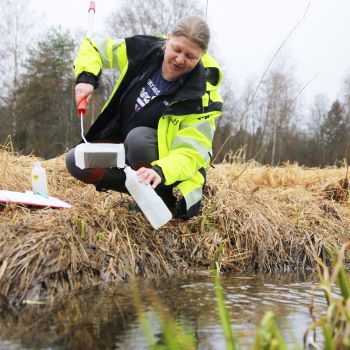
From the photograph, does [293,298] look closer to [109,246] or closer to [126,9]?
[109,246]

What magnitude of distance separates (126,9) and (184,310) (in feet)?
65.1

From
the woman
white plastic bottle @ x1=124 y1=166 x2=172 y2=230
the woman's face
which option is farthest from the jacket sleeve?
white plastic bottle @ x1=124 y1=166 x2=172 y2=230

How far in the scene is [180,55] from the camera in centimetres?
288

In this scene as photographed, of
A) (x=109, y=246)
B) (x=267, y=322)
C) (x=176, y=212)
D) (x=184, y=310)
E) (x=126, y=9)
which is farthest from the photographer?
(x=126, y=9)

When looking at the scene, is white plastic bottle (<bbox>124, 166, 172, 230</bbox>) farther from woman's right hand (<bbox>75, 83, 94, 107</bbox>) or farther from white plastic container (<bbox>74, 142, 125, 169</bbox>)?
woman's right hand (<bbox>75, 83, 94, 107</bbox>)

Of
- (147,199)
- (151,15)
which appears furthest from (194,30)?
(151,15)

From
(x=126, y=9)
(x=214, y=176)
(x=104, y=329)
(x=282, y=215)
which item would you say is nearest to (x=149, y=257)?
(x=104, y=329)

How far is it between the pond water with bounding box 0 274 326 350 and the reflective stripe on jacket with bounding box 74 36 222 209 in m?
0.62

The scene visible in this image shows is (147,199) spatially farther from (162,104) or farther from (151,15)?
(151,15)

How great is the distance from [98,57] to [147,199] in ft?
3.35

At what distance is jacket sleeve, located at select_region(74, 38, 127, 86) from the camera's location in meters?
3.06

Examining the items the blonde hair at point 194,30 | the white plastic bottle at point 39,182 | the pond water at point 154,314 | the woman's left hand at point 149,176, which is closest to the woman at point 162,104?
the blonde hair at point 194,30

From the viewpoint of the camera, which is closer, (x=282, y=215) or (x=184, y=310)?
(x=184, y=310)

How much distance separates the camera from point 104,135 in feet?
10.7
